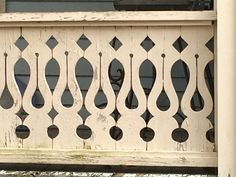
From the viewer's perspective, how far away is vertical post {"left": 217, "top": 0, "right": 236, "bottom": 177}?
3.40 m

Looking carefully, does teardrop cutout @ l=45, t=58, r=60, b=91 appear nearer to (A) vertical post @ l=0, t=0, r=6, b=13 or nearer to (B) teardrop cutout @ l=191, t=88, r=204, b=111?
(A) vertical post @ l=0, t=0, r=6, b=13

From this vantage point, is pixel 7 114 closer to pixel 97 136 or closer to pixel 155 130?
pixel 97 136

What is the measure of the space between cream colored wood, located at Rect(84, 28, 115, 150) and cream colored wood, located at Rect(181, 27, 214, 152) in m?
0.49

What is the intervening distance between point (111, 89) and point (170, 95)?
39 centimetres

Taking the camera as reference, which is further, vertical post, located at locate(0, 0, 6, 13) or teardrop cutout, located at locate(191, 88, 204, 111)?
vertical post, located at locate(0, 0, 6, 13)

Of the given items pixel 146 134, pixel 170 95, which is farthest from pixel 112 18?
pixel 146 134

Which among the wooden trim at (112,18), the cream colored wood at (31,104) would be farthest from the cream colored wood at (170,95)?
the cream colored wood at (31,104)

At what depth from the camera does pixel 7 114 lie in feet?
12.2

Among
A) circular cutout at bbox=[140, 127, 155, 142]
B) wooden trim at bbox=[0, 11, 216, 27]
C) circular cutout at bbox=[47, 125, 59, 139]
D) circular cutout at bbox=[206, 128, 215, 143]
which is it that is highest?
wooden trim at bbox=[0, 11, 216, 27]

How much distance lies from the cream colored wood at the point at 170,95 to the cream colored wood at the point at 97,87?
27 cm

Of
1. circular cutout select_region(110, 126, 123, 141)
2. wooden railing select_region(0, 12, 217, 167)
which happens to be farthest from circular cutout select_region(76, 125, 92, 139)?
wooden railing select_region(0, 12, 217, 167)

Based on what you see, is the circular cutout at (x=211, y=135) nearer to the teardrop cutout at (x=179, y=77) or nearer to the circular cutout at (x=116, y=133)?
the circular cutout at (x=116, y=133)

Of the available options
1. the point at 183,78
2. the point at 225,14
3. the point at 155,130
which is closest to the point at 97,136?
the point at 155,130

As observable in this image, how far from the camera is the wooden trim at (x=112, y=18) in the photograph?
3.44 meters
